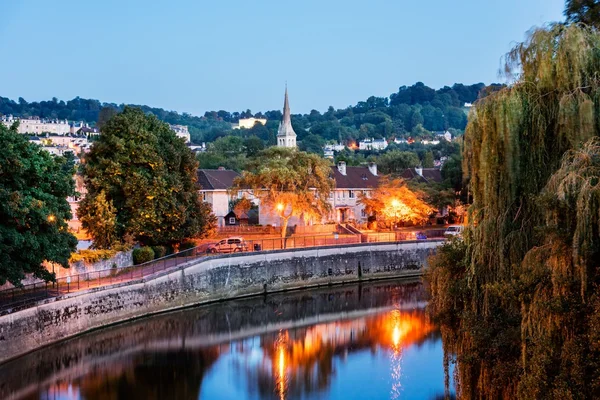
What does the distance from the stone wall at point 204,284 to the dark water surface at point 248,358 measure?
0.81 m

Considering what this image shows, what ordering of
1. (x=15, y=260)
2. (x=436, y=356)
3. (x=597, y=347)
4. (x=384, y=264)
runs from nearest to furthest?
(x=597, y=347), (x=15, y=260), (x=436, y=356), (x=384, y=264)

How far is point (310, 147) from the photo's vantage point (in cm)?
18350

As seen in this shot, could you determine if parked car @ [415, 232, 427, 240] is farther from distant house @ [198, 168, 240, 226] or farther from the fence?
distant house @ [198, 168, 240, 226]

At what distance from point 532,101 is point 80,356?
23100mm

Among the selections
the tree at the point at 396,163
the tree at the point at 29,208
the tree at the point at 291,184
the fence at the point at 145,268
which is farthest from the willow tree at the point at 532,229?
the tree at the point at 396,163

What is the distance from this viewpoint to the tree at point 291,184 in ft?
184

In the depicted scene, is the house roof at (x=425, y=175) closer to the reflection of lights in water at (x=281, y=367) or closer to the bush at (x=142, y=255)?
the bush at (x=142, y=255)

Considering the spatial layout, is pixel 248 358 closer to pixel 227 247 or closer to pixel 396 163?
pixel 227 247

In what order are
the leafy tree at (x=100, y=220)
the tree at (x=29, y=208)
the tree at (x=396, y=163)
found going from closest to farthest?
the tree at (x=29, y=208) < the leafy tree at (x=100, y=220) < the tree at (x=396, y=163)

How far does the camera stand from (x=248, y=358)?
3338cm

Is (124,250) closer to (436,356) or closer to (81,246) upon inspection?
(81,246)

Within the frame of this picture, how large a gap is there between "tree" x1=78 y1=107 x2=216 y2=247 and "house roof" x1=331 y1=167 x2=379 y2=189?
29.1 m

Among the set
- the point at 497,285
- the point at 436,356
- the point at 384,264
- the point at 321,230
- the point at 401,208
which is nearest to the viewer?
the point at 497,285

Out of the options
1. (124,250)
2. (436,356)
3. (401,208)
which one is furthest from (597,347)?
(401,208)
